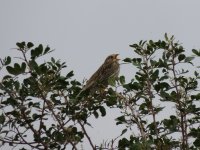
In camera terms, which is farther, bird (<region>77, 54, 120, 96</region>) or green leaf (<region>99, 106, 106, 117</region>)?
bird (<region>77, 54, 120, 96</region>)

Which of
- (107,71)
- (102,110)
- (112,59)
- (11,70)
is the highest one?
(112,59)

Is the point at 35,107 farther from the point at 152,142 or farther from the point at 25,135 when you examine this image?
the point at 152,142

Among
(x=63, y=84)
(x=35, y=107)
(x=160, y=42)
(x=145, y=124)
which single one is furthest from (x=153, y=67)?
(x=35, y=107)

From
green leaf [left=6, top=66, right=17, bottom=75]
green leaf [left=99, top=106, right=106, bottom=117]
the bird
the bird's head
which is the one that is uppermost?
the bird's head

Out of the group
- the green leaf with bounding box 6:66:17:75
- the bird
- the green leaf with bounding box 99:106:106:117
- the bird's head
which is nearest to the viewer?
the green leaf with bounding box 6:66:17:75

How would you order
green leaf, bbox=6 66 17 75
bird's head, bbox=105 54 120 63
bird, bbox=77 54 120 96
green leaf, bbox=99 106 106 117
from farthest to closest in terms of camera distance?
bird's head, bbox=105 54 120 63, bird, bbox=77 54 120 96, green leaf, bbox=99 106 106 117, green leaf, bbox=6 66 17 75

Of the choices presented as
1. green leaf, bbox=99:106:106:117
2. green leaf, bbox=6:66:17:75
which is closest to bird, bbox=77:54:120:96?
green leaf, bbox=99:106:106:117

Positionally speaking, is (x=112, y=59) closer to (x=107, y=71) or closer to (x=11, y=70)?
(x=107, y=71)

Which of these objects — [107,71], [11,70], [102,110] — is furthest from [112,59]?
[11,70]

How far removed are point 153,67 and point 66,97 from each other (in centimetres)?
101

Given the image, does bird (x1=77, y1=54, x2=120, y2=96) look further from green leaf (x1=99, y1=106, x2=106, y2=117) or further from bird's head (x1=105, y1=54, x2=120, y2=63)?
green leaf (x1=99, y1=106, x2=106, y2=117)

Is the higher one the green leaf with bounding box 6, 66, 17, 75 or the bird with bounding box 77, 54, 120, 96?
the bird with bounding box 77, 54, 120, 96

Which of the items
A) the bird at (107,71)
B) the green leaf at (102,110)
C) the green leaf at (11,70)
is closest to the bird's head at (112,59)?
the bird at (107,71)

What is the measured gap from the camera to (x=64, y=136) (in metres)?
5.37
